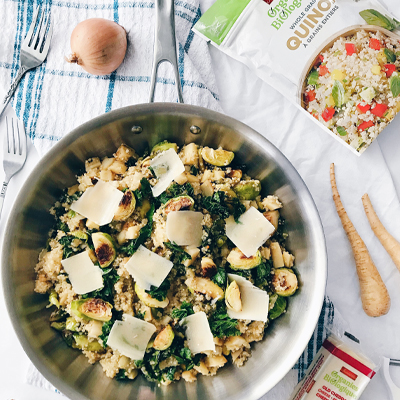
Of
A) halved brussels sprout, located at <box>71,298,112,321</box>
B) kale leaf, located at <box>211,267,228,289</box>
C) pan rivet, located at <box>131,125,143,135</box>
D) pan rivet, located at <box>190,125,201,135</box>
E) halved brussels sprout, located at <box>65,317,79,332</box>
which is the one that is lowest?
halved brussels sprout, located at <box>65,317,79,332</box>

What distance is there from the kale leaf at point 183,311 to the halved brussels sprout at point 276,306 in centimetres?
41

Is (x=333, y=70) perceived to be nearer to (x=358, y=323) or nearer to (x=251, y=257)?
(x=251, y=257)

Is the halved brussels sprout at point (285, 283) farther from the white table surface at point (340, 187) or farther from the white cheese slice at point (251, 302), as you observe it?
the white table surface at point (340, 187)

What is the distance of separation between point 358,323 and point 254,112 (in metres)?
1.46

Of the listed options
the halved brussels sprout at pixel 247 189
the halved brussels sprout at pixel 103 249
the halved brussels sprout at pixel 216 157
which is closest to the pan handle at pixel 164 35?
the halved brussels sprout at pixel 216 157

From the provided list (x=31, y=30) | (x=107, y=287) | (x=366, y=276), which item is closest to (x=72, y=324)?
(x=107, y=287)

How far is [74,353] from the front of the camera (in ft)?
6.29

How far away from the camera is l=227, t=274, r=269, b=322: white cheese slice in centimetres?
178

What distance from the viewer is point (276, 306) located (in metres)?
1.92

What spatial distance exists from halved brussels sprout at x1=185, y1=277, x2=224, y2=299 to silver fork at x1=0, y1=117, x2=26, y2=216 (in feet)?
4.41

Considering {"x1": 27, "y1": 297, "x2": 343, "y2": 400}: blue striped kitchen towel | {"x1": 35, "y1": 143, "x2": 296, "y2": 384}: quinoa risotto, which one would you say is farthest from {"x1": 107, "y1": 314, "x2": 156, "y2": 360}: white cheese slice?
{"x1": 27, "y1": 297, "x2": 343, "y2": 400}: blue striped kitchen towel

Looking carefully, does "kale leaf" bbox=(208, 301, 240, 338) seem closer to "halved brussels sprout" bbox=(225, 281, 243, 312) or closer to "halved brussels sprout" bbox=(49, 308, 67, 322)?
"halved brussels sprout" bbox=(225, 281, 243, 312)

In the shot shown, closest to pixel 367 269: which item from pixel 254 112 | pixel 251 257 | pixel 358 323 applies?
pixel 358 323

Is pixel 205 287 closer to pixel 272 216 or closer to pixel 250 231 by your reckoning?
pixel 250 231
